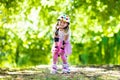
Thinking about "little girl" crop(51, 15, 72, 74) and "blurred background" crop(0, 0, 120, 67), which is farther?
"blurred background" crop(0, 0, 120, 67)

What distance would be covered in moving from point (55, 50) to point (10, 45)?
1712 centimetres

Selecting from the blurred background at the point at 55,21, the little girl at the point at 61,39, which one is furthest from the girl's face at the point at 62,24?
the blurred background at the point at 55,21

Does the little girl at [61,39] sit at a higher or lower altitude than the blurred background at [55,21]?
lower

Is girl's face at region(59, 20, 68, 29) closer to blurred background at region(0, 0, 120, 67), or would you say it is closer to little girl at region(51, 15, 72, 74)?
little girl at region(51, 15, 72, 74)

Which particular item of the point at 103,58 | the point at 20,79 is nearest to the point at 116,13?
the point at 20,79

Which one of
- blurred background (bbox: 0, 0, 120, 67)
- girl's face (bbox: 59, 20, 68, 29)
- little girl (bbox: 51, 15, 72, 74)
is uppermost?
blurred background (bbox: 0, 0, 120, 67)

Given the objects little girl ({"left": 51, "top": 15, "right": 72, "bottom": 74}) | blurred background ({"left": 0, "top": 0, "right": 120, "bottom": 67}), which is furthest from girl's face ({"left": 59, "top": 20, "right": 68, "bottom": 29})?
blurred background ({"left": 0, "top": 0, "right": 120, "bottom": 67})

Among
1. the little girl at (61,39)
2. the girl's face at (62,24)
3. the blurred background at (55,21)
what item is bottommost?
the little girl at (61,39)

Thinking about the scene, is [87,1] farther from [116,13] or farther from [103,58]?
[103,58]

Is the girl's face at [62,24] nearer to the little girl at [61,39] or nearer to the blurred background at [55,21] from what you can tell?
the little girl at [61,39]

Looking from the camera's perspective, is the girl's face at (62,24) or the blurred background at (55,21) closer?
the girl's face at (62,24)

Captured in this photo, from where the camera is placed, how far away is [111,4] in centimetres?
1727

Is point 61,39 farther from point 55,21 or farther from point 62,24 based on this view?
point 55,21

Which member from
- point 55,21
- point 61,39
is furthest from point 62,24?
point 55,21
